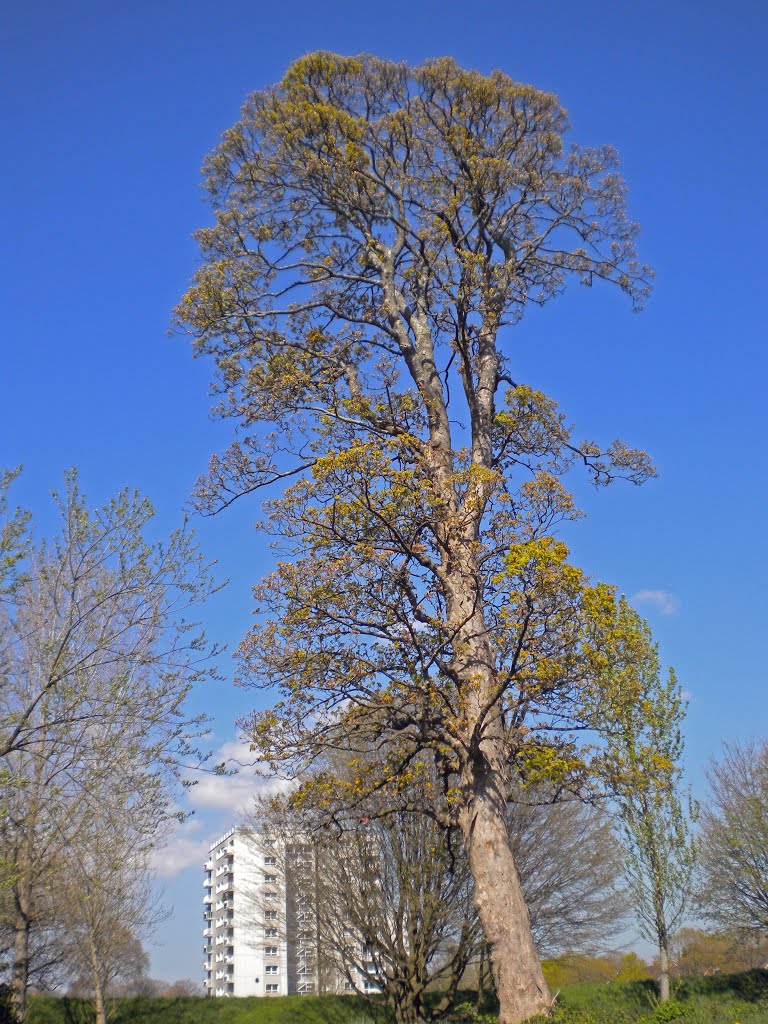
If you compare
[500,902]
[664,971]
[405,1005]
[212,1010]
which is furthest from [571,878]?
[500,902]

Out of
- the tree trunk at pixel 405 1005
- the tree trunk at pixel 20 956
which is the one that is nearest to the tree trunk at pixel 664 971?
the tree trunk at pixel 405 1005

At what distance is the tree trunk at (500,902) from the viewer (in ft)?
23.9

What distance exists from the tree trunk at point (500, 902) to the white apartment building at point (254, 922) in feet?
39.1

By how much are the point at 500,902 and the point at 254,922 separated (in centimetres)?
1756

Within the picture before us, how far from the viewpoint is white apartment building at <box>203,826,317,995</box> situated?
20953 millimetres

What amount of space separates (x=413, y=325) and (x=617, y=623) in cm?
482

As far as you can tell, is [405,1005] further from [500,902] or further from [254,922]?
[500,902]

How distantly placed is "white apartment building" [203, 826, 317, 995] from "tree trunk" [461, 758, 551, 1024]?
11930 mm

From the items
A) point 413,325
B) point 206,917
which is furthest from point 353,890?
point 206,917

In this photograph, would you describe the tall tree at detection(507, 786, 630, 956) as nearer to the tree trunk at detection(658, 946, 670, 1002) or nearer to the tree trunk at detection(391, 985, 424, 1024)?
the tree trunk at detection(658, 946, 670, 1002)

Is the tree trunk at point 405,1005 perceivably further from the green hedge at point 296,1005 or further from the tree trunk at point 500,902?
the tree trunk at point 500,902

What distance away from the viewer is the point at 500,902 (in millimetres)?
7574

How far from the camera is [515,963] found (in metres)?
7.37

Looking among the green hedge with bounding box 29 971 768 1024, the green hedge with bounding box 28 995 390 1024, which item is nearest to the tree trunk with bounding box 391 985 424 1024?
the green hedge with bounding box 29 971 768 1024
